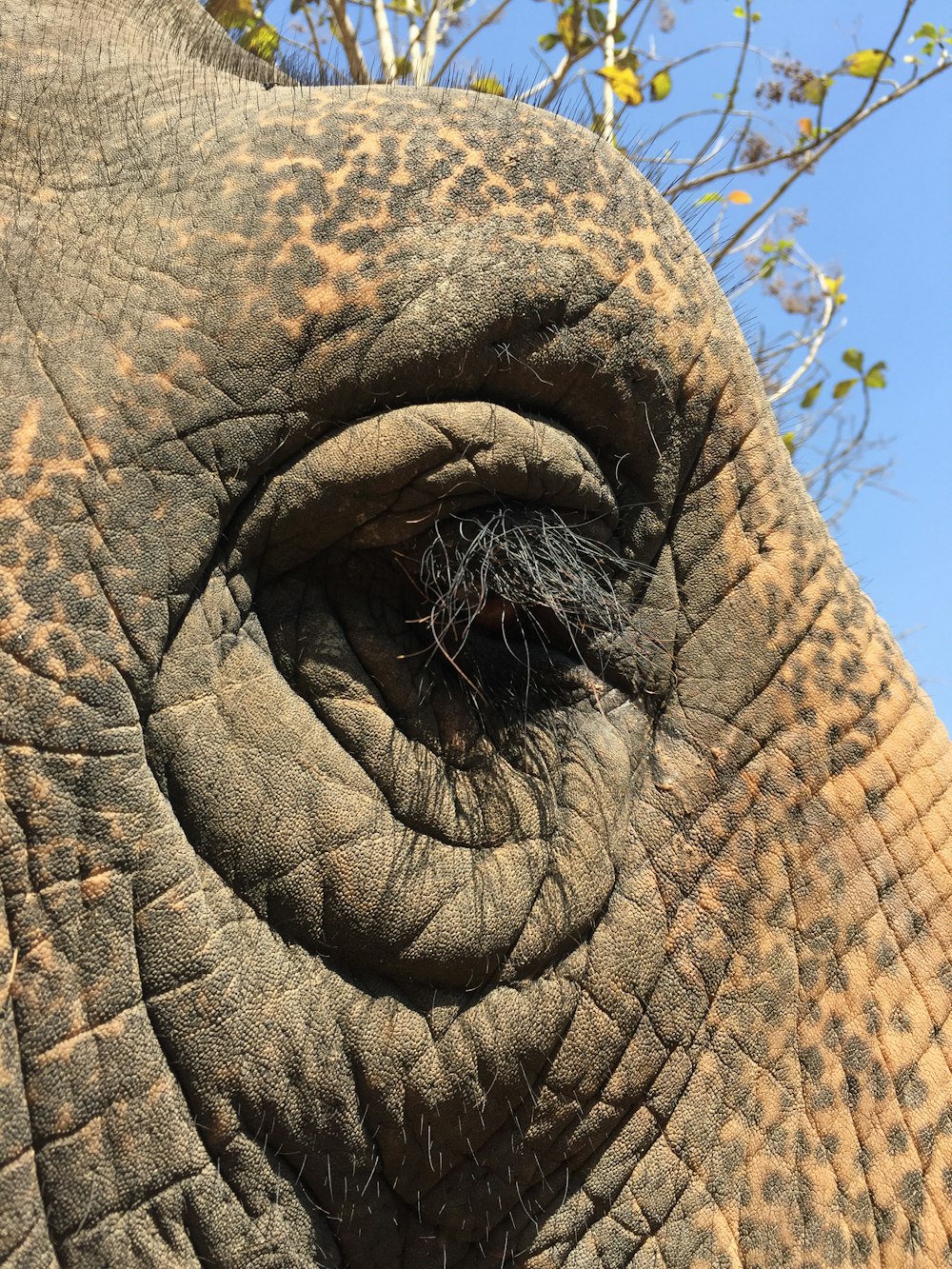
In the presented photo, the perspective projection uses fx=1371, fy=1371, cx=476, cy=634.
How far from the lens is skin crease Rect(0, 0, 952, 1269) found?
1524mm

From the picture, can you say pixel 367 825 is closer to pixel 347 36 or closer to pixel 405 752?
pixel 405 752

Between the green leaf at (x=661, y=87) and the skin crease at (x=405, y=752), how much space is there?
5.23 m

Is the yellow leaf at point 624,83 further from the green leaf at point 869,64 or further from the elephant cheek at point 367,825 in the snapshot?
the elephant cheek at point 367,825

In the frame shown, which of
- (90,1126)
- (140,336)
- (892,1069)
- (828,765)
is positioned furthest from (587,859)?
(140,336)

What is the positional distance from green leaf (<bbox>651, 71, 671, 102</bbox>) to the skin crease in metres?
5.23

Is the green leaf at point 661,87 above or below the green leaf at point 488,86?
below

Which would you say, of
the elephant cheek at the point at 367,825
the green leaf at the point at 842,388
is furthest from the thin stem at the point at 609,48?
the elephant cheek at the point at 367,825

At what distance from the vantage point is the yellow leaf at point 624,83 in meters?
5.80

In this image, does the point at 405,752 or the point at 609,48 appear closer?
the point at 405,752

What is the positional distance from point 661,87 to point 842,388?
2172mm

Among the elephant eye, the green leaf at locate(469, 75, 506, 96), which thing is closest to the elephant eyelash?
the elephant eye

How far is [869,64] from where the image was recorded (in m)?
6.79

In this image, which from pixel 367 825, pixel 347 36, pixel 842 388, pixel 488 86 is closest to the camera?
pixel 367 825

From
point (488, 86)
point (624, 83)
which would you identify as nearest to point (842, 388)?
point (624, 83)
